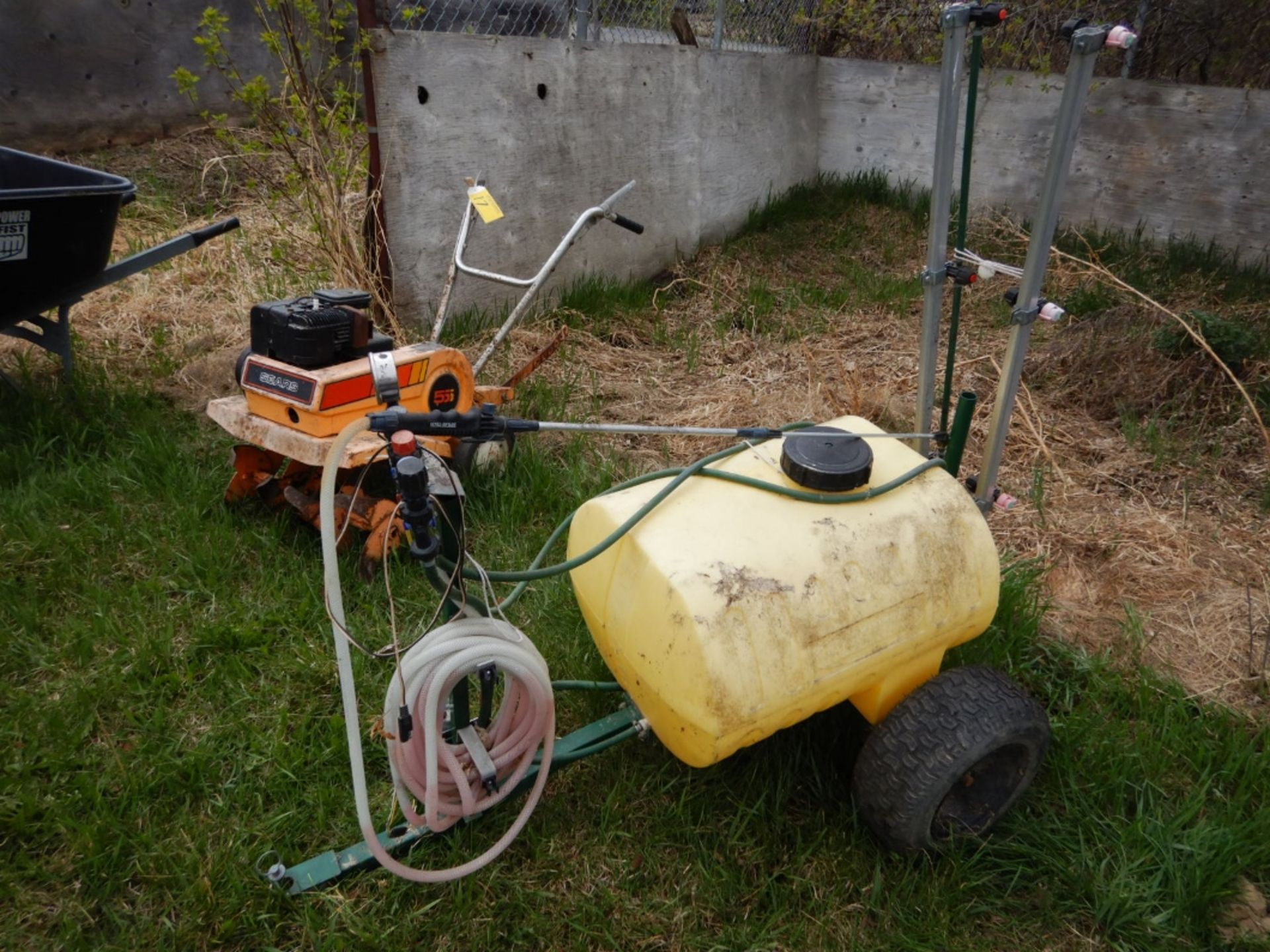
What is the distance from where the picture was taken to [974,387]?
3.98 metres

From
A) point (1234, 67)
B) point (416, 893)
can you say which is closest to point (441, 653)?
point (416, 893)

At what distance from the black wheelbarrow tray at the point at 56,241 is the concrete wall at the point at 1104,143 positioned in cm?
455

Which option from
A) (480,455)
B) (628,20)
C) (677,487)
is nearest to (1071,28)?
(677,487)

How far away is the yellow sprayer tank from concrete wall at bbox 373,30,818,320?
2.53 m

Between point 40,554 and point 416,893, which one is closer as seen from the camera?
point 416,893

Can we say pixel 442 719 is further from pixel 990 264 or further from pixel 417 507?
pixel 990 264

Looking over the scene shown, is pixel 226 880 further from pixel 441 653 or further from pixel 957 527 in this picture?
pixel 957 527

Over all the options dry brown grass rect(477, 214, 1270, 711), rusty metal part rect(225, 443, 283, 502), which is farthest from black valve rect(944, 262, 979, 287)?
rusty metal part rect(225, 443, 283, 502)

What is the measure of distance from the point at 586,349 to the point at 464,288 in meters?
0.63

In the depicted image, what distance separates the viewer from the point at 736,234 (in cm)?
600

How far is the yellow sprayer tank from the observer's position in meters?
1.62

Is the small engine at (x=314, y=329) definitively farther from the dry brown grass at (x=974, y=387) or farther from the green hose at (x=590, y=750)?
the green hose at (x=590, y=750)

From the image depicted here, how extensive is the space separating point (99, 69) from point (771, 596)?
6.86 metres

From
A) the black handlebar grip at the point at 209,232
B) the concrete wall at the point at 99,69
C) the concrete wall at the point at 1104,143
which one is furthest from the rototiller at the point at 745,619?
the concrete wall at the point at 99,69
